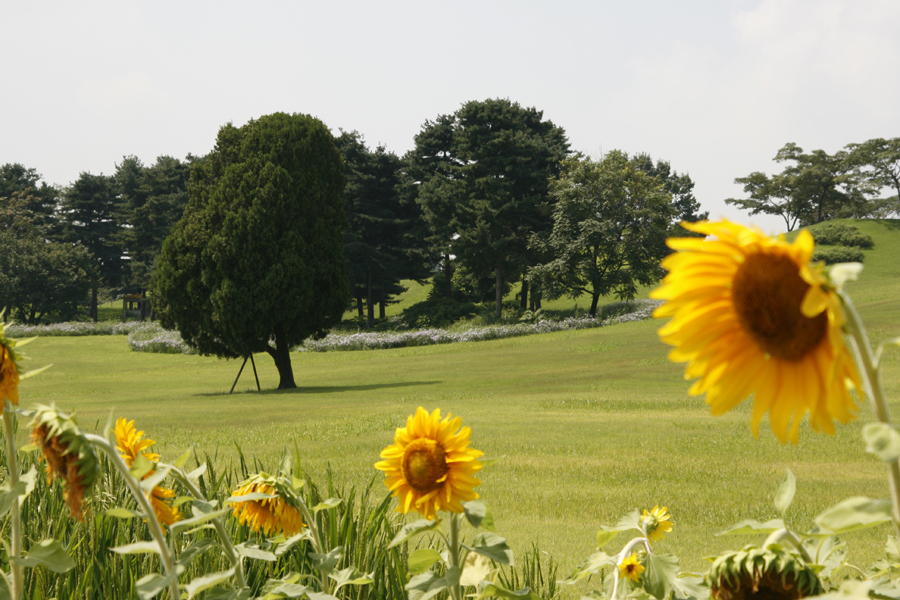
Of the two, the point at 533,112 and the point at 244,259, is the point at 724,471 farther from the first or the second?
the point at 533,112

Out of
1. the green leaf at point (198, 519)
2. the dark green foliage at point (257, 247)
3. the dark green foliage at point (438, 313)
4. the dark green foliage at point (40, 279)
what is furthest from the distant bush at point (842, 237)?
the dark green foliage at point (40, 279)

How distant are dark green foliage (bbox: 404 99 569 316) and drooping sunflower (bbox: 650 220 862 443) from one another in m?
34.0

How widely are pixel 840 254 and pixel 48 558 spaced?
1509 inches

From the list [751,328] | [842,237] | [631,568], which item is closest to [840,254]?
[842,237]

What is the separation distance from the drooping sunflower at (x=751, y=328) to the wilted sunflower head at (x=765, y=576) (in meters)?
0.27

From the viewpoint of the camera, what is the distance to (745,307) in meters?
0.68

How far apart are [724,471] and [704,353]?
275 inches

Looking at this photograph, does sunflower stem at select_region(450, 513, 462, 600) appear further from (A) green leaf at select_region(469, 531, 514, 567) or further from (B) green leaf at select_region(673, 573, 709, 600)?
(B) green leaf at select_region(673, 573, 709, 600)

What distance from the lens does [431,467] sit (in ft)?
4.47

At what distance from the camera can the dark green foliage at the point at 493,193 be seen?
35250 mm

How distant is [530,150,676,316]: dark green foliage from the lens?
104ft

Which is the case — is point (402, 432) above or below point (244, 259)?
below

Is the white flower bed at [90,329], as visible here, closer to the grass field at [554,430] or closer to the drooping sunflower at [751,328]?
the grass field at [554,430]

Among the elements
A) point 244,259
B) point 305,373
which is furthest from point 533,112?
point 244,259
